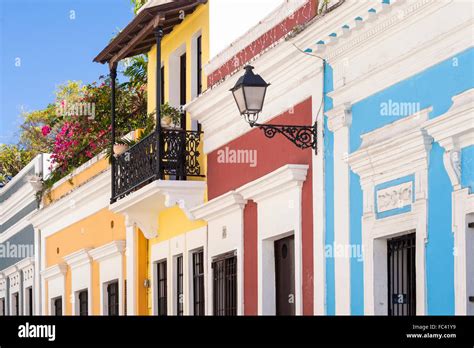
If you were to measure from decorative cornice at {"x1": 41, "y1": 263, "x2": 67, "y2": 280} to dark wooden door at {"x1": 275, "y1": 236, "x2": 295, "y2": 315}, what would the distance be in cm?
963

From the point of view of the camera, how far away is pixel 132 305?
20.3 metres

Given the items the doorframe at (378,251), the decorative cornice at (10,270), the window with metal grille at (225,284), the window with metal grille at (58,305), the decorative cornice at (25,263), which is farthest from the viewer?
the decorative cornice at (10,270)

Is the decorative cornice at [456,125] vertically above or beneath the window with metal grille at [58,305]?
above

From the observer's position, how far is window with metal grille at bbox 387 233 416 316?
12.3 m

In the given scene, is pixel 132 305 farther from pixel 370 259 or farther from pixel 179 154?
pixel 370 259

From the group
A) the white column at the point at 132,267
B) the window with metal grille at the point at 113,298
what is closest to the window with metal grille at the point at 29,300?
the window with metal grille at the point at 113,298

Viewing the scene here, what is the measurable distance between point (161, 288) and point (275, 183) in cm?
515

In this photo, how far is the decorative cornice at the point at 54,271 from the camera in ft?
80.4

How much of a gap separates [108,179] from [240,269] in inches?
218

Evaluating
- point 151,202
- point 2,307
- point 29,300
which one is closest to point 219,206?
point 151,202

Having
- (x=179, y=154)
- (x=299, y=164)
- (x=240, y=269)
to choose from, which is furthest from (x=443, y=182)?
(x=179, y=154)

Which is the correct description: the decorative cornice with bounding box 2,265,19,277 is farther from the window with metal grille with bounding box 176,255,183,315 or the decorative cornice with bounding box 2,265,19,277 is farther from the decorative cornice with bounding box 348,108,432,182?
the decorative cornice with bounding box 348,108,432,182

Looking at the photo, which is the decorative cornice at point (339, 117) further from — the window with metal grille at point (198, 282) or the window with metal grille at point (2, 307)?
the window with metal grille at point (2, 307)

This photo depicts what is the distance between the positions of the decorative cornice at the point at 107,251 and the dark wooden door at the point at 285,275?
5.87 m
